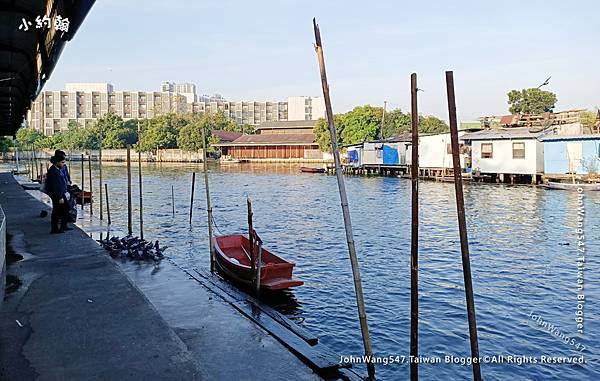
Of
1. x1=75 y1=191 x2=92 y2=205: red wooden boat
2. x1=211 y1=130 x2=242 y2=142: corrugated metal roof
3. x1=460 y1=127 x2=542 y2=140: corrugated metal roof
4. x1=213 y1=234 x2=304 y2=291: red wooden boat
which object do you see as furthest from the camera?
x1=211 y1=130 x2=242 y2=142: corrugated metal roof

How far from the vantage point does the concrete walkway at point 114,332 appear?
4727mm

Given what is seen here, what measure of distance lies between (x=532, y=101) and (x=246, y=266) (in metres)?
51.5

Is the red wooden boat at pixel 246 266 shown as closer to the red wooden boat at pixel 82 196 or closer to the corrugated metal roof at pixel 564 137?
the red wooden boat at pixel 82 196

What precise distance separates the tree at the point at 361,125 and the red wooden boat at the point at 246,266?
152ft

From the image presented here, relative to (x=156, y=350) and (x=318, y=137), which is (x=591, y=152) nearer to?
(x=156, y=350)

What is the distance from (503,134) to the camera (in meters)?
36.4

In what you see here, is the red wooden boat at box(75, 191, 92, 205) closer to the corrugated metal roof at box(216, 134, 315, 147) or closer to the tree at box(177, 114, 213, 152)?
the corrugated metal roof at box(216, 134, 315, 147)

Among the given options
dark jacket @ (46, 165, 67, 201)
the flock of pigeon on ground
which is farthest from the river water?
dark jacket @ (46, 165, 67, 201)

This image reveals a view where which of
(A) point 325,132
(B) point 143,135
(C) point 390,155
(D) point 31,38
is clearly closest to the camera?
(D) point 31,38

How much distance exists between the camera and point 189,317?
25.9 feet

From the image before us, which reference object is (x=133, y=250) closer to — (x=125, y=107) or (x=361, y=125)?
(x=361, y=125)

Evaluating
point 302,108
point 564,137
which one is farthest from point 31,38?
point 302,108

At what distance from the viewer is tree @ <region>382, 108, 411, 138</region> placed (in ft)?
203

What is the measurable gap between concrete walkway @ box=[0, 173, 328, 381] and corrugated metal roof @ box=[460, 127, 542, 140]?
101 ft
